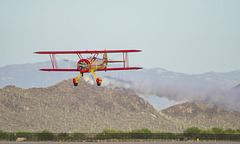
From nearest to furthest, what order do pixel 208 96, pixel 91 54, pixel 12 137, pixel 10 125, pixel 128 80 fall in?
pixel 91 54 → pixel 12 137 → pixel 128 80 → pixel 208 96 → pixel 10 125

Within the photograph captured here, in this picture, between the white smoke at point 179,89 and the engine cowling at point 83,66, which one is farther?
the white smoke at point 179,89

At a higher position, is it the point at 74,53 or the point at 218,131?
the point at 74,53

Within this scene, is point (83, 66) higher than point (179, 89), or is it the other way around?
point (179, 89)

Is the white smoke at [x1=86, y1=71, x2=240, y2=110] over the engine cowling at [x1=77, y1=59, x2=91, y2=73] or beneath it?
over

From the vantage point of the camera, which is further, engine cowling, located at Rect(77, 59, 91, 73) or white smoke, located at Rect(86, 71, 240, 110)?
white smoke, located at Rect(86, 71, 240, 110)

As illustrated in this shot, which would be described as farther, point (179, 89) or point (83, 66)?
point (179, 89)

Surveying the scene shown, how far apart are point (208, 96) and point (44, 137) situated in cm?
5082

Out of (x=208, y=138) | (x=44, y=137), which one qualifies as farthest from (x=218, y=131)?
(x=44, y=137)

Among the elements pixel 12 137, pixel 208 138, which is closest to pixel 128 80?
pixel 208 138

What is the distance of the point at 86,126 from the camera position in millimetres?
198625

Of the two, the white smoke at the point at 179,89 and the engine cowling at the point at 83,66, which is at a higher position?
the white smoke at the point at 179,89

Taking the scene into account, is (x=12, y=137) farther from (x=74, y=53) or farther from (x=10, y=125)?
(x=10, y=125)

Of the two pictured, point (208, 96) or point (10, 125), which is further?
point (10, 125)

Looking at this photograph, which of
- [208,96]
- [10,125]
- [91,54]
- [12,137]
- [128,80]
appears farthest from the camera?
[10,125]
